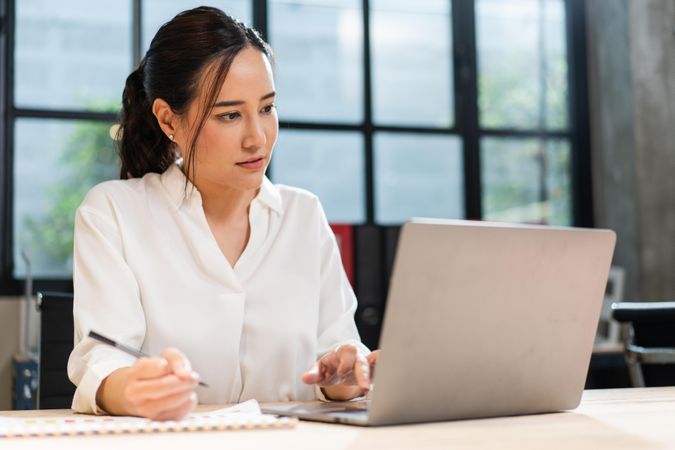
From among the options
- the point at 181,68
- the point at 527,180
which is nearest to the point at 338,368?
the point at 181,68

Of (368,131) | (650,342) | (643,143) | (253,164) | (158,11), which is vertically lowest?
(650,342)

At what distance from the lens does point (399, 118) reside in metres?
5.54

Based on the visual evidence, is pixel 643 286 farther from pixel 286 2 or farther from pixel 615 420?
pixel 615 420

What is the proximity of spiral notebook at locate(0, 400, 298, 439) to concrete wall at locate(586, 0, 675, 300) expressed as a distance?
453 cm

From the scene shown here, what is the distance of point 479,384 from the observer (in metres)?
1.12

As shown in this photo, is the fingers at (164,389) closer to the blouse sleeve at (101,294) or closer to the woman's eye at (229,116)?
the blouse sleeve at (101,294)

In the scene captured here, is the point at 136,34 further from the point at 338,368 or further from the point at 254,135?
the point at 338,368

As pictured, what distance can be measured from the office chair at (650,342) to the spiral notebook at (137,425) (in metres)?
1.35

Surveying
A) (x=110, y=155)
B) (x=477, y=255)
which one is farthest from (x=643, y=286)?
(x=477, y=255)

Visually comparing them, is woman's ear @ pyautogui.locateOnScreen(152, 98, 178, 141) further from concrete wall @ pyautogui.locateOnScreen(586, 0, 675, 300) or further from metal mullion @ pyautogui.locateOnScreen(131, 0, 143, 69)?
concrete wall @ pyautogui.locateOnScreen(586, 0, 675, 300)

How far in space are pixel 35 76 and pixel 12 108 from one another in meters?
0.21

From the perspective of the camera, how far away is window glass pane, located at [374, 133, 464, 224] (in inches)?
215

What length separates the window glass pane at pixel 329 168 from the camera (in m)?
5.31

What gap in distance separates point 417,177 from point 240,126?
13.0 ft
